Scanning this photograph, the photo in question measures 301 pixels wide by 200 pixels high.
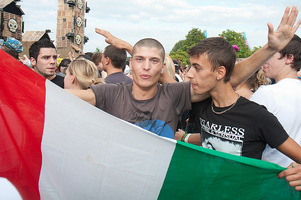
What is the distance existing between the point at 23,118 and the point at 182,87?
1255 mm

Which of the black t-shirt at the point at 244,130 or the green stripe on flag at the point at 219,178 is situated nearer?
the green stripe on flag at the point at 219,178

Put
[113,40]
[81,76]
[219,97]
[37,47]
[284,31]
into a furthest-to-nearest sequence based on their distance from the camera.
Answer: [37,47]
[81,76]
[113,40]
[219,97]
[284,31]

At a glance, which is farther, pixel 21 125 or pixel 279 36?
pixel 279 36

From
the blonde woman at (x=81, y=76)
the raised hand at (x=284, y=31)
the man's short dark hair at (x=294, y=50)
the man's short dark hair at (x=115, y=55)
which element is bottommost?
the blonde woman at (x=81, y=76)

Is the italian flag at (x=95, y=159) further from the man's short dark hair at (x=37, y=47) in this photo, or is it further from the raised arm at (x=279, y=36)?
the man's short dark hair at (x=37, y=47)

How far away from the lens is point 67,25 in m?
18.8

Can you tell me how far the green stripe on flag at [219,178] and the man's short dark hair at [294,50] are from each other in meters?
1.18

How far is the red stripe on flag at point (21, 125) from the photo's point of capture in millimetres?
1753

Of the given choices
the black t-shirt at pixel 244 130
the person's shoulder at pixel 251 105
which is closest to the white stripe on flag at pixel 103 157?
the black t-shirt at pixel 244 130

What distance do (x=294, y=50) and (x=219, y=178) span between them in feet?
4.77

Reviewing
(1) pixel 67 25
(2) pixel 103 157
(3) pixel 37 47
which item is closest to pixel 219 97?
(2) pixel 103 157

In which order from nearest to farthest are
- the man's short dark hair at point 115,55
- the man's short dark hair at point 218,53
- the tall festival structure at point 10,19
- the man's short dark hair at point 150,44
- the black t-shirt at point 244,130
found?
the black t-shirt at point 244,130 → the man's short dark hair at point 218,53 → the man's short dark hair at point 150,44 → the man's short dark hair at point 115,55 → the tall festival structure at point 10,19

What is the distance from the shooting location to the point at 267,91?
2.18m

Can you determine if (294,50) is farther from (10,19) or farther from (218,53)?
(10,19)
